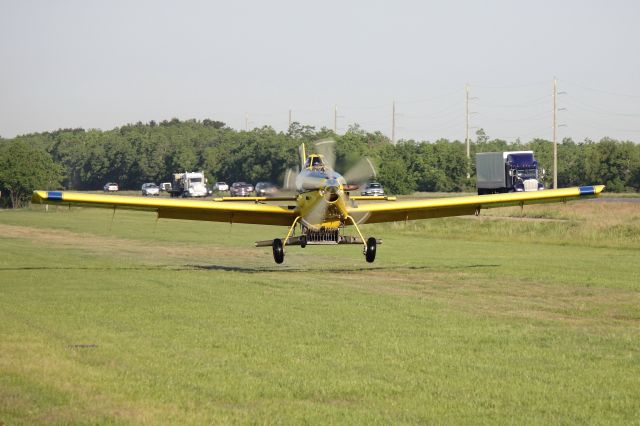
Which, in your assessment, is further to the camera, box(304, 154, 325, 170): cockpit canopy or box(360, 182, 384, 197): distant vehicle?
box(360, 182, 384, 197): distant vehicle

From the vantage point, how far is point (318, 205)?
2955 cm

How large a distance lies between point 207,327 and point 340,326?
2434mm

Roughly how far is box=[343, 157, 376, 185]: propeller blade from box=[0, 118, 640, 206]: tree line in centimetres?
4163

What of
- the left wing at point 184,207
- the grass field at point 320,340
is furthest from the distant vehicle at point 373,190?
the left wing at point 184,207

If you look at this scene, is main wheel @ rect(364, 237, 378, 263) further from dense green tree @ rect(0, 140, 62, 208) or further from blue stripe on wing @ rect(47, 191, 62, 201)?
dense green tree @ rect(0, 140, 62, 208)

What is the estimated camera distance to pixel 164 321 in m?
18.8

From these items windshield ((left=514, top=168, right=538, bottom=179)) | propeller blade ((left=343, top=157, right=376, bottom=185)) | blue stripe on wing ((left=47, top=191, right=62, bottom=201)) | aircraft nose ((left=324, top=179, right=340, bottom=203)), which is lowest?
blue stripe on wing ((left=47, top=191, right=62, bottom=201))

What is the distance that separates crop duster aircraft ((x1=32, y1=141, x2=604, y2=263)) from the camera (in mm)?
29422

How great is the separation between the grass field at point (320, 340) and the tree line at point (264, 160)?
43578mm

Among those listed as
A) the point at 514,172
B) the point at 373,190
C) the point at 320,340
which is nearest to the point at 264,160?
the point at 373,190

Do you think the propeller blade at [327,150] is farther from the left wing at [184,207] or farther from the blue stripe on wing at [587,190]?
the blue stripe on wing at [587,190]

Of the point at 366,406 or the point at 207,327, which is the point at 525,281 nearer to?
the point at 207,327

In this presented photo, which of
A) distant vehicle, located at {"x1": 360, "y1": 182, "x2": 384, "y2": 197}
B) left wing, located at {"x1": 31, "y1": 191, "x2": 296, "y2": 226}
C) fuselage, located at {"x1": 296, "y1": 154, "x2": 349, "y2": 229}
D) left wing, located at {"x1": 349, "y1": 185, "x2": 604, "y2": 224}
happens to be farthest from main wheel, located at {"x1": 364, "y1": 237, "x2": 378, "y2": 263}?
distant vehicle, located at {"x1": 360, "y1": 182, "x2": 384, "y2": 197}

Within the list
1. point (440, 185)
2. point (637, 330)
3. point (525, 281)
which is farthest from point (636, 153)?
point (637, 330)
